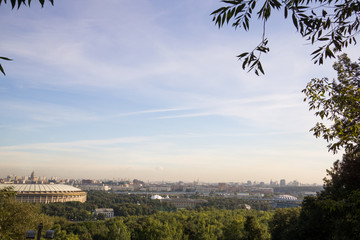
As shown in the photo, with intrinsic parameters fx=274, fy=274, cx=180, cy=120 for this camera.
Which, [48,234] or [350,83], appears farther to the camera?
[48,234]

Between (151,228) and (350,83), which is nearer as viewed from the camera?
(350,83)

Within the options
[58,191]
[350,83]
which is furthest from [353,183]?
[58,191]

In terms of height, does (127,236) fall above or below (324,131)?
below

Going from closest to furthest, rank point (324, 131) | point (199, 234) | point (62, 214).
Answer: point (324, 131) → point (199, 234) → point (62, 214)

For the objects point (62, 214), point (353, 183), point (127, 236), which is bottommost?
point (62, 214)

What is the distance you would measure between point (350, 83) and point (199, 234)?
31.4m

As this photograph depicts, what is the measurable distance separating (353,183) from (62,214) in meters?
73.0

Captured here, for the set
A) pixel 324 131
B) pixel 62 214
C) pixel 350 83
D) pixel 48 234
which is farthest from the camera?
pixel 62 214

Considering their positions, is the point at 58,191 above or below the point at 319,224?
below

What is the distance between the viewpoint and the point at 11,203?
1580cm

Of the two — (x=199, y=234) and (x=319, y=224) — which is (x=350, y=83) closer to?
(x=319, y=224)

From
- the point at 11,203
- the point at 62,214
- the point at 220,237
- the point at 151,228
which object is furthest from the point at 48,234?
the point at 62,214

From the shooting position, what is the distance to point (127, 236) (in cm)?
3566

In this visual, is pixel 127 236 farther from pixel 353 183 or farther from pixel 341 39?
pixel 341 39
